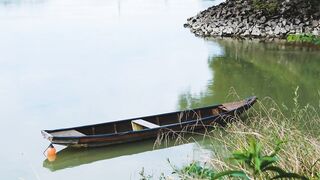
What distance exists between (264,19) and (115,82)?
9.98 meters

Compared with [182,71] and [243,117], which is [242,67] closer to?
[182,71]

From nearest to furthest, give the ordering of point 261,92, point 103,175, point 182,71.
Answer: point 103,175
point 261,92
point 182,71

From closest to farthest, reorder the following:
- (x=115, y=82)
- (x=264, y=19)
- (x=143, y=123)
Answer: (x=143, y=123) < (x=115, y=82) < (x=264, y=19)

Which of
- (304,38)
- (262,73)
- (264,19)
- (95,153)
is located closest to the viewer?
(95,153)

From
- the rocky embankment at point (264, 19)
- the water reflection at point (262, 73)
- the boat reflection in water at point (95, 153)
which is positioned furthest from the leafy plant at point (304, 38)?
the boat reflection in water at point (95, 153)

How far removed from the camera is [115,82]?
1447cm

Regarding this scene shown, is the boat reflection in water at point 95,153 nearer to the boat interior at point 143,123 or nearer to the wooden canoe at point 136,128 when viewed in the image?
the wooden canoe at point 136,128

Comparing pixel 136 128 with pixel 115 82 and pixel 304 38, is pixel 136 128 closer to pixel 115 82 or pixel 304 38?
pixel 115 82

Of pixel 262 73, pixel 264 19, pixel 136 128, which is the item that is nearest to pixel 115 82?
pixel 262 73

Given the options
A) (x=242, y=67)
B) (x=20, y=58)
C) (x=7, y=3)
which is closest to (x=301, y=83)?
(x=242, y=67)

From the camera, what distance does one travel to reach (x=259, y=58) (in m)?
18.0

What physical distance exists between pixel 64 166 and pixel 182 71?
322 inches

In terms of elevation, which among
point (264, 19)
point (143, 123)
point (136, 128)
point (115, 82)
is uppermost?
point (264, 19)

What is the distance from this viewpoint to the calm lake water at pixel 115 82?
8594 mm
